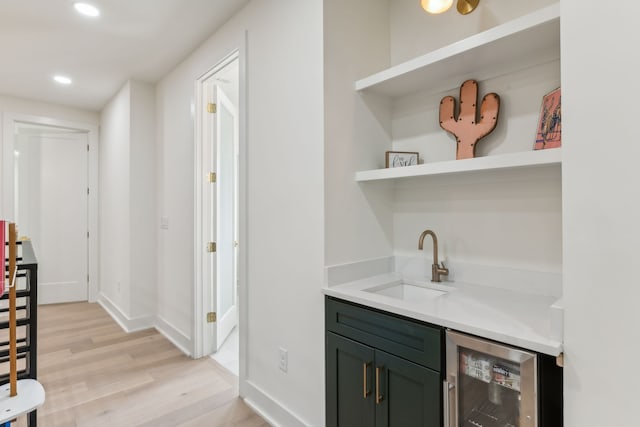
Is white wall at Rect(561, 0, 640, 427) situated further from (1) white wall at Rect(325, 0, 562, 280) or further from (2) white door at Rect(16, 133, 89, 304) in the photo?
(2) white door at Rect(16, 133, 89, 304)

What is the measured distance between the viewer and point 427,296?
5.76 ft

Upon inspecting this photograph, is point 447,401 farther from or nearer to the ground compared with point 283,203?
nearer to the ground

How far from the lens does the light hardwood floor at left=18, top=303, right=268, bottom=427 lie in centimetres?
209

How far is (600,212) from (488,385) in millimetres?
680

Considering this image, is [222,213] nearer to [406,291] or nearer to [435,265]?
[406,291]

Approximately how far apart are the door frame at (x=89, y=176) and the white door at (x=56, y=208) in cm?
7

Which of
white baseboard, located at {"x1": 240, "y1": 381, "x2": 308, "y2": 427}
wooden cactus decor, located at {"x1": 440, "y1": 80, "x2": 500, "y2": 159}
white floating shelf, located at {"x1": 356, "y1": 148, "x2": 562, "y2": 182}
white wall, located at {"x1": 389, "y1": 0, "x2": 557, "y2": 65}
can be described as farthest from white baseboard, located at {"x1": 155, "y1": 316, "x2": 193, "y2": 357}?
white wall, located at {"x1": 389, "y1": 0, "x2": 557, "y2": 65}

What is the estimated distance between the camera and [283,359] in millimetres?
1989

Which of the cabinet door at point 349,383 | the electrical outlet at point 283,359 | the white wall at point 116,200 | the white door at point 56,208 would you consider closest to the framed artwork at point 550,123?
the cabinet door at point 349,383

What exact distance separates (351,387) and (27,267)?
1.44 metres

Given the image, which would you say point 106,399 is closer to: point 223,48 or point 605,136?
point 223,48

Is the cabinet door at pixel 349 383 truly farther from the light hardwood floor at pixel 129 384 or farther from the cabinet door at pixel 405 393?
the light hardwood floor at pixel 129 384

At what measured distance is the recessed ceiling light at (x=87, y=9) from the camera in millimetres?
2286

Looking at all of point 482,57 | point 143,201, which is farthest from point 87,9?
point 482,57
